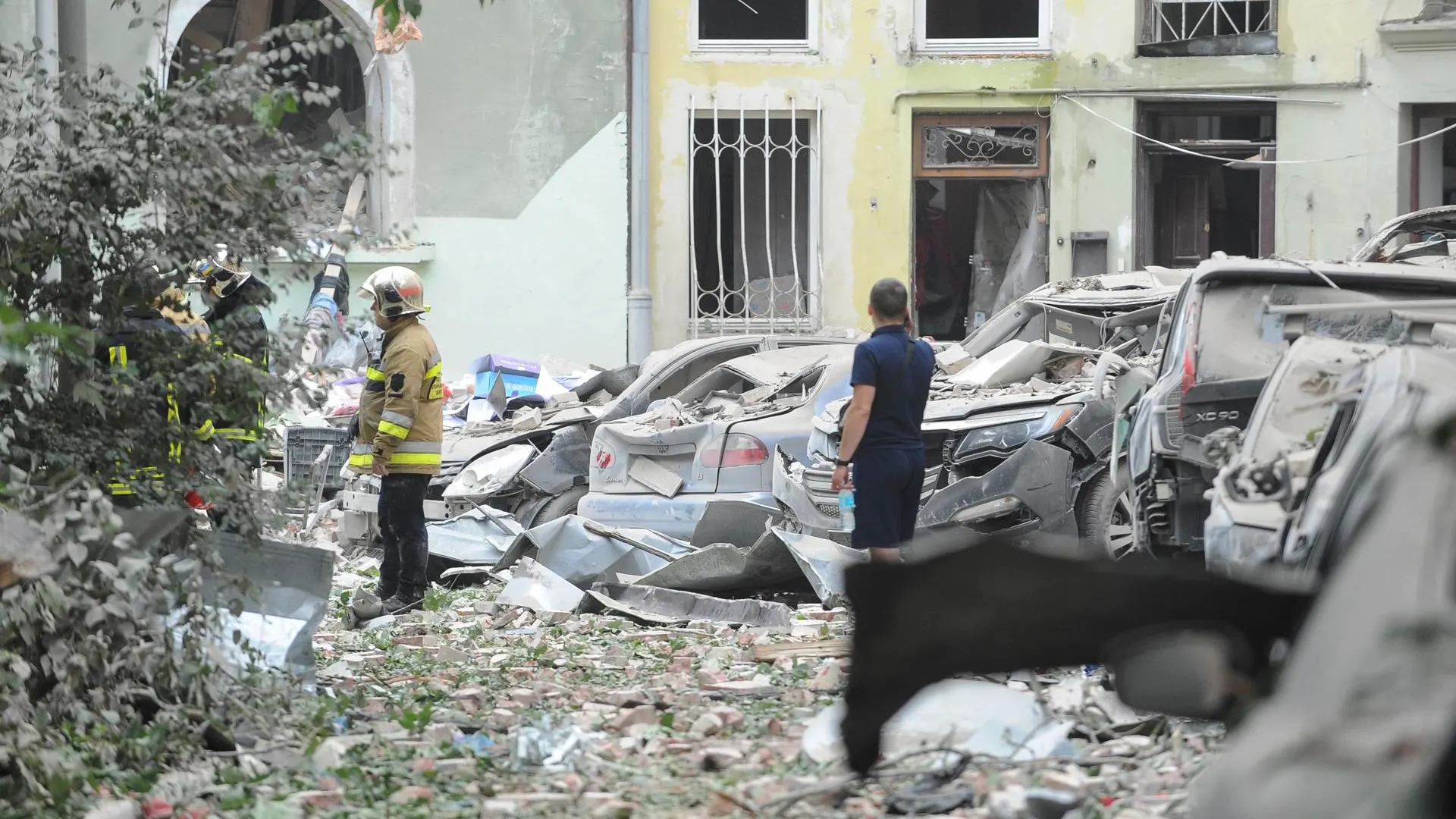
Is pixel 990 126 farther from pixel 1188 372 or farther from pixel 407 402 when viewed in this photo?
pixel 1188 372

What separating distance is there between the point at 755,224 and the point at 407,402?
385 inches

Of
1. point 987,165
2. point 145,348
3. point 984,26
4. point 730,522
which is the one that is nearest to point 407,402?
point 730,522

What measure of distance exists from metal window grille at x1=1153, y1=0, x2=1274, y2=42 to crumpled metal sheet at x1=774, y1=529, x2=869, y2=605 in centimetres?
Answer: 1096

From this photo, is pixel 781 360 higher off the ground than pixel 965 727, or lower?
higher

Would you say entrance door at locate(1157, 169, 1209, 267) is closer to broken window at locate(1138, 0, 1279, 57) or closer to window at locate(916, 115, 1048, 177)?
broken window at locate(1138, 0, 1279, 57)

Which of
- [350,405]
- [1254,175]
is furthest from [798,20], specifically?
[350,405]

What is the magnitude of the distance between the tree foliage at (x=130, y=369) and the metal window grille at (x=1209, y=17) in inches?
536

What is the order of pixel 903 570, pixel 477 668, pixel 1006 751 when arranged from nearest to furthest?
1. pixel 903 570
2. pixel 1006 751
3. pixel 477 668

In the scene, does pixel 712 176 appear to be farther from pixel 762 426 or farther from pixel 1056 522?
pixel 1056 522

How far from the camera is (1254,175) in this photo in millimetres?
18438

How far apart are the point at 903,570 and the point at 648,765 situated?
2.55 m

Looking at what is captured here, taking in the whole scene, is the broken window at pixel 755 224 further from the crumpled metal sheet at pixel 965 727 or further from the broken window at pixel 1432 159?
the crumpled metal sheet at pixel 965 727

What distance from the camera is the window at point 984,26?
59.2 ft

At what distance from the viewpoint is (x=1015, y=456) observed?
350 inches
